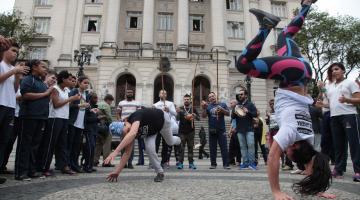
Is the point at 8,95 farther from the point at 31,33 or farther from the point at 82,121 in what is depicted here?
the point at 31,33

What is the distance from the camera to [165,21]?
106ft

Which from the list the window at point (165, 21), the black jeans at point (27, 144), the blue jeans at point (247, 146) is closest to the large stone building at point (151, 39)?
the window at point (165, 21)

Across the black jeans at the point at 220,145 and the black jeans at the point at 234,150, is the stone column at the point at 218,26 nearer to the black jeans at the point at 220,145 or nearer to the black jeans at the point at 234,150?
the black jeans at the point at 234,150

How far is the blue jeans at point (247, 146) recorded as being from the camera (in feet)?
25.5

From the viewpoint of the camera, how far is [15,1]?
32656 mm

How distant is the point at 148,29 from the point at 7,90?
25.4 meters

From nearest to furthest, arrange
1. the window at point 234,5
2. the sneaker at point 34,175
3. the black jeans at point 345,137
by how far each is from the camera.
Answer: the sneaker at point 34,175 → the black jeans at point 345,137 → the window at point 234,5

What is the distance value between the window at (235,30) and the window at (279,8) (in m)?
4.92

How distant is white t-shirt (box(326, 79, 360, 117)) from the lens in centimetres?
540

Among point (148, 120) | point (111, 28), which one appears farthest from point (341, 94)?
point (111, 28)

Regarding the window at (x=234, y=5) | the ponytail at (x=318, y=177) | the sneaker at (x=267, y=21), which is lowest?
the ponytail at (x=318, y=177)

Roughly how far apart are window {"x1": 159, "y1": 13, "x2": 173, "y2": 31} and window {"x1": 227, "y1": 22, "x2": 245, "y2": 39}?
646cm

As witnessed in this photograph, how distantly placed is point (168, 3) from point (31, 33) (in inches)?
548

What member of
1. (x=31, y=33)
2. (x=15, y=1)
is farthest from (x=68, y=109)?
(x=15, y=1)
